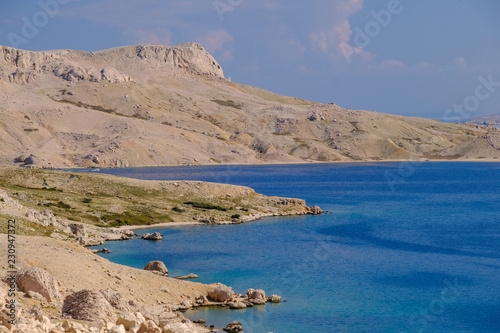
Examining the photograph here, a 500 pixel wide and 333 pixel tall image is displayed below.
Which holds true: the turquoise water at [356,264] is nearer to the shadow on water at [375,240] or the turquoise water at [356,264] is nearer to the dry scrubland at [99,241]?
the shadow on water at [375,240]

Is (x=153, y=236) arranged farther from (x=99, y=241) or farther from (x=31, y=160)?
(x=31, y=160)

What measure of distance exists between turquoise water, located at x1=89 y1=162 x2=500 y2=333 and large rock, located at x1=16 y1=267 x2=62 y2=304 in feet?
34.1

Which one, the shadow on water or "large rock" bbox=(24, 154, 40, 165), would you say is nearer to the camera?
the shadow on water

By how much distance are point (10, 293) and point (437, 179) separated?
16637 cm

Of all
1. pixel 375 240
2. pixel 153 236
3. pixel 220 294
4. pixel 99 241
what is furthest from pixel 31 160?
pixel 220 294

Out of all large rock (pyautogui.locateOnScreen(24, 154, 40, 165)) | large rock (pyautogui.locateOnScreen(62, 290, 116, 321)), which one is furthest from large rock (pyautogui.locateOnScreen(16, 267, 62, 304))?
large rock (pyautogui.locateOnScreen(24, 154, 40, 165))

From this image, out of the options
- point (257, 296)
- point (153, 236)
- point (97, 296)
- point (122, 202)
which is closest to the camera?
point (97, 296)

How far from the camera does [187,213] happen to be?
91.4 meters

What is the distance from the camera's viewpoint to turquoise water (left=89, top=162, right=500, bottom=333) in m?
40.8

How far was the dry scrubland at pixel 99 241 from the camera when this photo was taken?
3012cm

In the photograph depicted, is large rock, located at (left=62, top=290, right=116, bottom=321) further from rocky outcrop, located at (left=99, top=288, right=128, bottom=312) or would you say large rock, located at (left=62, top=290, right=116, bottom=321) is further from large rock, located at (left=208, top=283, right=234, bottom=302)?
large rock, located at (left=208, top=283, right=234, bottom=302)

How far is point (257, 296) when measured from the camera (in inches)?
1688

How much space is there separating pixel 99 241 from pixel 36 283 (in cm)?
3648

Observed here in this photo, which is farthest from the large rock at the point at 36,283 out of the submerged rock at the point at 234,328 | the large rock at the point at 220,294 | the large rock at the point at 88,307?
the large rock at the point at 220,294
